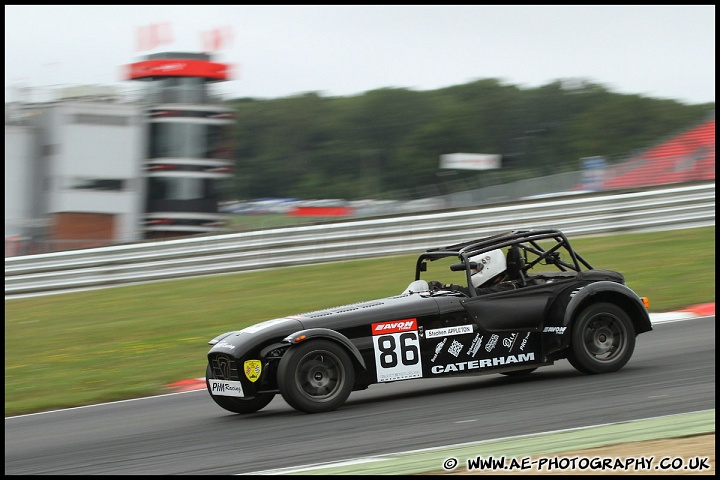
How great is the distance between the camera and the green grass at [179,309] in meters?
11.1

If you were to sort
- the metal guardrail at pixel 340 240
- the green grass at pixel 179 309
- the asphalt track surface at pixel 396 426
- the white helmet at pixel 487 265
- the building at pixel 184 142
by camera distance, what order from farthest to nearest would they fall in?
the building at pixel 184 142 → the metal guardrail at pixel 340 240 → the green grass at pixel 179 309 → the white helmet at pixel 487 265 → the asphalt track surface at pixel 396 426

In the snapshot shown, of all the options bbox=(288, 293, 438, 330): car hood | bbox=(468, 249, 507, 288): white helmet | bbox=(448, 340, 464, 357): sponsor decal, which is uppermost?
bbox=(468, 249, 507, 288): white helmet

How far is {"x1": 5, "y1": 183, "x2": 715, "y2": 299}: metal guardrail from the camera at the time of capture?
1952 centimetres

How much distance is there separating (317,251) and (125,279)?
407 cm

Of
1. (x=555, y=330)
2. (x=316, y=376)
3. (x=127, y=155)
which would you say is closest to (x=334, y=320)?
(x=316, y=376)

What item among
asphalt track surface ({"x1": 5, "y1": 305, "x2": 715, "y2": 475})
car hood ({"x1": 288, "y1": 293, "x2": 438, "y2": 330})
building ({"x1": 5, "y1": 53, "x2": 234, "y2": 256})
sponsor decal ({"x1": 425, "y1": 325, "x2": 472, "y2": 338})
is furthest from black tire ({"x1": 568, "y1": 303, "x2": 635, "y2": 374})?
building ({"x1": 5, "y1": 53, "x2": 234, "y2": 256})

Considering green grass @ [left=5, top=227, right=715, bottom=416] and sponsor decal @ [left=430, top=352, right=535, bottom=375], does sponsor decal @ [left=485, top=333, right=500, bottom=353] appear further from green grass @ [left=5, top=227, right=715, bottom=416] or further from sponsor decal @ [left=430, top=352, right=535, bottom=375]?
green grass @ [left=5, top=227, right=715, bottom=416]

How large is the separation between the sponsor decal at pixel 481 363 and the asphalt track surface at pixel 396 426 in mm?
232

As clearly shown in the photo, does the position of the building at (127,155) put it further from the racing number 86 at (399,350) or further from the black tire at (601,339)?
the black tire at (601,339)

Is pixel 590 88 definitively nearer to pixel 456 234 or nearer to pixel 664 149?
pixel 664 149

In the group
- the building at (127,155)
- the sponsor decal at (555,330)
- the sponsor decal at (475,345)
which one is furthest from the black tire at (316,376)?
the building at (127,155)

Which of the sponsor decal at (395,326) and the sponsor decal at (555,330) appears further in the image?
the sponsor decal at (555,330)

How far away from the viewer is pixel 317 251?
20.0 meters

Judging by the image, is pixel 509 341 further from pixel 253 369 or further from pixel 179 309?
pixel 179 309
